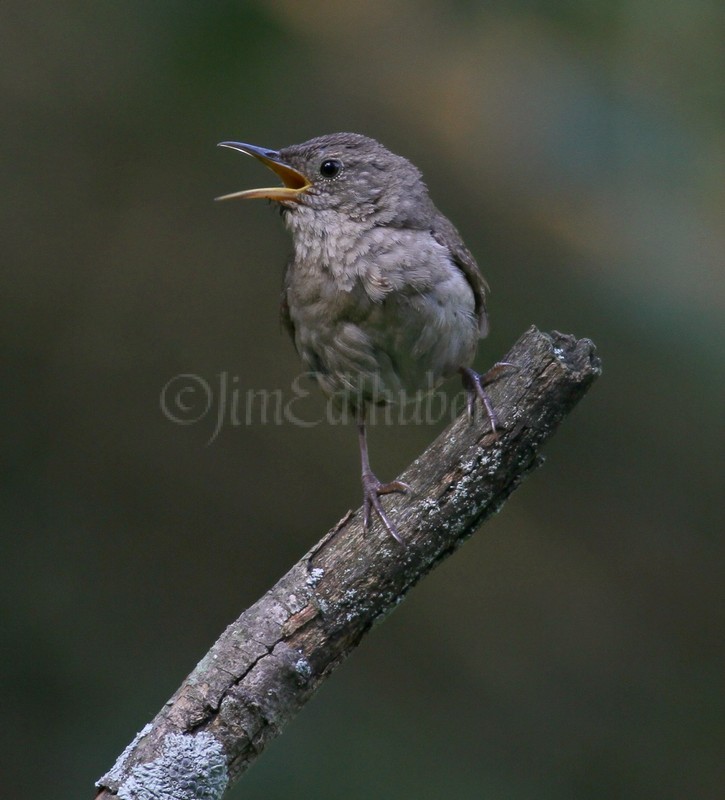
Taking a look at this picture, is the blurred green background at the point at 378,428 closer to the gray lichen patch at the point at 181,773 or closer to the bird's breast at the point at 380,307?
the bird's breast at the point at 380,307

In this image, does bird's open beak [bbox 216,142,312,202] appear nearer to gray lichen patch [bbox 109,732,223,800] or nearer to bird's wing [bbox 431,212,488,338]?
bird's wing [bbox 431,212,488,338]

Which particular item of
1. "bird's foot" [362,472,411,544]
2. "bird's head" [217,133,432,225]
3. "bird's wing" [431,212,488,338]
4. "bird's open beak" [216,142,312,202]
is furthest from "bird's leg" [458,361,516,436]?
"bird's open beak" [216,142,312,202]

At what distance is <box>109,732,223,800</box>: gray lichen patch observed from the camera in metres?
2.52

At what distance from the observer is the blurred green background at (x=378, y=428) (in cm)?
459

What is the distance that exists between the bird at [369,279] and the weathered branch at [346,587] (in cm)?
27

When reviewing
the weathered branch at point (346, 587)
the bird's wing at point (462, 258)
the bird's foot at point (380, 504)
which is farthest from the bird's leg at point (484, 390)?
the bird's wing at point (462, 258)

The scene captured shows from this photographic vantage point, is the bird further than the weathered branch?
Yes

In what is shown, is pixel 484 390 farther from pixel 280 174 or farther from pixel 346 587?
pixel 280 174

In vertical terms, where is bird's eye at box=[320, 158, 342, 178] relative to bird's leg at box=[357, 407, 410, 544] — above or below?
above

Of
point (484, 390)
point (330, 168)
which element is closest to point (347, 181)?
point (330, 168)

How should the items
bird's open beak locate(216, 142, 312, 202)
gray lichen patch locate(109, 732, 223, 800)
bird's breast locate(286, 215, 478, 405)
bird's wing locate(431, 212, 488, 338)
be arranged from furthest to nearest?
1. bird's open beak locate(216, 142, 312, 202)
2. bird's wing locate(431, 212, 488, 338)
3. bird's breast locate(286, 215, 478, 405)
4. gray lichen patch locate(109, 732, 223, 800)

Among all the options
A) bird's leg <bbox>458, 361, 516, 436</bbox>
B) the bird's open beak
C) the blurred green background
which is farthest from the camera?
the blurred green background

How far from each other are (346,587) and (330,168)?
1537 mm

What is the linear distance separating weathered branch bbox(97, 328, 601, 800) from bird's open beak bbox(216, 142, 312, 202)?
1.10 m
